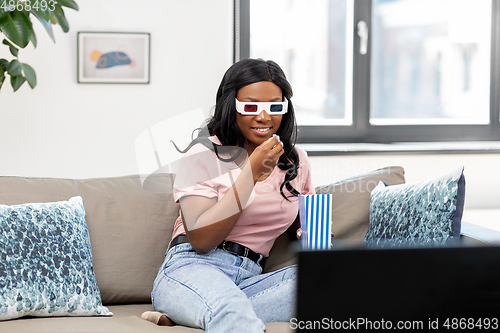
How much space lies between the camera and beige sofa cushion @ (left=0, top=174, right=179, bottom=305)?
5.24ft

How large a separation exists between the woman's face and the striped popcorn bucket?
28cm

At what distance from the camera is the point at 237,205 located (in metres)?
1.38

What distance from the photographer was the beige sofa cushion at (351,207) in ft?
5.72

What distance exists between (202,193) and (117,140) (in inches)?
43.7

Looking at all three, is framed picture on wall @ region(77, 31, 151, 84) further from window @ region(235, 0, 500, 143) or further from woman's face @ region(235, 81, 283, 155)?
woman's face @ region(235, 81, 283, 155)

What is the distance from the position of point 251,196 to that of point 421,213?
50cm

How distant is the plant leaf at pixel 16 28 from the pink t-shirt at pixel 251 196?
31.6 inches

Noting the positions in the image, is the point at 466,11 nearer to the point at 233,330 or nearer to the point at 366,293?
the point at 233,330

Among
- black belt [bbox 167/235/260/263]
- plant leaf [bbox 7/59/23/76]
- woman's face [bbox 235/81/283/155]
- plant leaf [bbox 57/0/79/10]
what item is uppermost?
plant leaf [bbox 57/0/79/10]

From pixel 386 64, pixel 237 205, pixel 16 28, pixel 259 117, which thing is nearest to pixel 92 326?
pixel 237 205

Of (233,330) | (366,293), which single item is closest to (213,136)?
(233,330)

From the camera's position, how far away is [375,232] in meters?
1.62

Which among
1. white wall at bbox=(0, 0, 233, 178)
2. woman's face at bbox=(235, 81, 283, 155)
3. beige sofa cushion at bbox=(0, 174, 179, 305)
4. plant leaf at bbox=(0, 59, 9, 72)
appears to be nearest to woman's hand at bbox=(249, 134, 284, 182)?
woman's face at bbox=(235, 81, 283, 155)

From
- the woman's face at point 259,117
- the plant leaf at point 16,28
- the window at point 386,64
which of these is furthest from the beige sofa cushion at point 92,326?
the window at point 386,64
